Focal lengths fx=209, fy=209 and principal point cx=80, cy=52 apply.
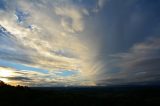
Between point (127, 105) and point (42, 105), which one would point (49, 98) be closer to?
point (42, 105)

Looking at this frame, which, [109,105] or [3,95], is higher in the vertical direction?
[3,95]

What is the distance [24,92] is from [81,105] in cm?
990

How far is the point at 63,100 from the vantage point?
27.0 m

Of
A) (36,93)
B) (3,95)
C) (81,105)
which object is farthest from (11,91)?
(81,105)

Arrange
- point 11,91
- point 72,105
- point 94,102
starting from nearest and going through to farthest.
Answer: point 72,105 → point 94,102 → point 11,91

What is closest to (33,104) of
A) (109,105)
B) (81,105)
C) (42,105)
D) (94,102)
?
(42,105)

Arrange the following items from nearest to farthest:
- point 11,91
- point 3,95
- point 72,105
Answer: point 72,105 → point 3,95 → point 11,91

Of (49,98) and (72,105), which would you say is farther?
(49,98)

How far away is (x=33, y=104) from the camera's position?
2623 cm

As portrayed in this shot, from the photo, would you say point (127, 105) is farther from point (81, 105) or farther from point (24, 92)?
point (24, 92)

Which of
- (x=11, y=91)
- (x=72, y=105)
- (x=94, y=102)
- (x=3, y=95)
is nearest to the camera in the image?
(x=72, y=105)

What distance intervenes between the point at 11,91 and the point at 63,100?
9584 millimetres

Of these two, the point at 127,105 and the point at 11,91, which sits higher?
the point at 11,91

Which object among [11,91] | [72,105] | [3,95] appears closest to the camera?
[72,105]
